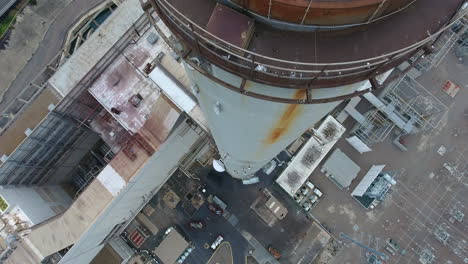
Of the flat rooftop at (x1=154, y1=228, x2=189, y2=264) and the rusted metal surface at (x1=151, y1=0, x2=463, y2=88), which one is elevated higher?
the rusted metal surface at (x1=151, y1=0, x2=463, y2=88)

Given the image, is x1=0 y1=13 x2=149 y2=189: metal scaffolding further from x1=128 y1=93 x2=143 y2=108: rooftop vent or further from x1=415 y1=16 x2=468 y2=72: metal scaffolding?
x1=415 y1=16 x2=468 y2=72: metal scaffolding

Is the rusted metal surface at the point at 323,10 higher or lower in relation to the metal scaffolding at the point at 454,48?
lower

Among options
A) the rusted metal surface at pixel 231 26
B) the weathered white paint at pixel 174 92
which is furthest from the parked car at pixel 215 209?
the rusted metal surface at pixel 231 26

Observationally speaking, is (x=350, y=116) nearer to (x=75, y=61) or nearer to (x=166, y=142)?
(x=166, y=142)

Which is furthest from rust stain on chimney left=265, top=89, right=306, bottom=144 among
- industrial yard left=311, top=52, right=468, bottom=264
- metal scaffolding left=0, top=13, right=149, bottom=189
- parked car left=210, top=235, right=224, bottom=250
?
industrial yard left=311, top=52, right=468, bottom=264

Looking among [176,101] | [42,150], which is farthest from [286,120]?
[42,150]

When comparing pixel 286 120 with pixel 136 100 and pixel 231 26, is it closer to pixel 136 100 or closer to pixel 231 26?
pixel 231 26

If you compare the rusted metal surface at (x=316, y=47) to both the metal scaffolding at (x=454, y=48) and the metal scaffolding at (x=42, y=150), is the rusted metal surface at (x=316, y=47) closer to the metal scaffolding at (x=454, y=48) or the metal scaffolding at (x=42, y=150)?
the metal scaffolding at (x=42, y=150)
